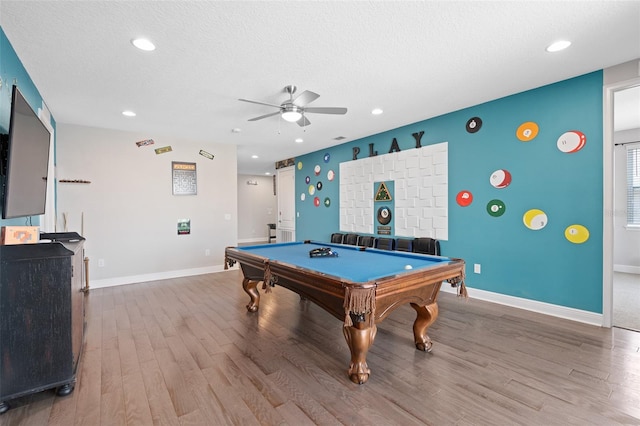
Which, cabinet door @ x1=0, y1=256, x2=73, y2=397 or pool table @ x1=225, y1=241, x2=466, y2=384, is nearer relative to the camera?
cabinet door @ x1=0, y1=256, x2=73, y2=397

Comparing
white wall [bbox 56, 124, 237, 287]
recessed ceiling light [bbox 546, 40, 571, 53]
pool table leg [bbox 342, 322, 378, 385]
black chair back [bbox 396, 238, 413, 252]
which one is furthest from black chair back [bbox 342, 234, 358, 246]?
recessed ceiling light [bbox 546, 40, 571, 53]

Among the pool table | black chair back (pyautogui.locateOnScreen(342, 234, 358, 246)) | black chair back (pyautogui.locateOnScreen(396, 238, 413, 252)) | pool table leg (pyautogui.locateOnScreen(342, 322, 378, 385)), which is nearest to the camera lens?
the pool table

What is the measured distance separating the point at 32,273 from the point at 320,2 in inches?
97.7

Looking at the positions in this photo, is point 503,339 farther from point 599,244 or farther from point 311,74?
point 311,74

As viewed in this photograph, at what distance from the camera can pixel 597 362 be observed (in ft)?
7.62

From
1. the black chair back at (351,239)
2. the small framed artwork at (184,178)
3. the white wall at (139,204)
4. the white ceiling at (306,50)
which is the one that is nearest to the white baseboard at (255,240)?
the white wall at (139,204)

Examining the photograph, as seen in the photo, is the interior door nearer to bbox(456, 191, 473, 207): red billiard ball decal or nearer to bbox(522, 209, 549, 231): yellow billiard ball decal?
bbox(456, 191, 473, 207): red billiard ball decal

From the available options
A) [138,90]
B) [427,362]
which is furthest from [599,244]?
[138,90]

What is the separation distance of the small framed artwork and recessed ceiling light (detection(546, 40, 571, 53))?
5372 millimetres

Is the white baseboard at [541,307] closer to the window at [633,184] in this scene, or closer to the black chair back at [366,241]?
the black chair back at [366,241]

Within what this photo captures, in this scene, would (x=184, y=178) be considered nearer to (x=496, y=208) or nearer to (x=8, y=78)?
(x=8, y=78)

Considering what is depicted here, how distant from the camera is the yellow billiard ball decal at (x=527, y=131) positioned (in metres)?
3.50

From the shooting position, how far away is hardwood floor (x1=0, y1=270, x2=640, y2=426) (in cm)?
176

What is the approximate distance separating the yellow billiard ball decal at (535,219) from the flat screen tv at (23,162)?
15.6 ft
